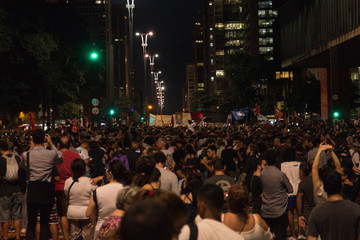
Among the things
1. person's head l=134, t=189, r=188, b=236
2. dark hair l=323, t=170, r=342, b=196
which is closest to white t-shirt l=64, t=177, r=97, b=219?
dark hair l=323, t=170, r=342, b=196

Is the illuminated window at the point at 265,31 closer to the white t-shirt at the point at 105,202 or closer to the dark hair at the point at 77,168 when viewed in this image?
the dark hair at the point at 77,168

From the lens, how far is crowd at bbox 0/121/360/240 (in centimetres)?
465

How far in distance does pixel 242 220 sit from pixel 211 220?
102cm

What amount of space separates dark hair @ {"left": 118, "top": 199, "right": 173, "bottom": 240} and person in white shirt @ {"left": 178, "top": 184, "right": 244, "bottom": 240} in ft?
5.56

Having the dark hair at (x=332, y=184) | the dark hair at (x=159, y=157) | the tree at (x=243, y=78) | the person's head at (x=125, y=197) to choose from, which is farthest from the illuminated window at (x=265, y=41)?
the person's head at (x=125, y=197)

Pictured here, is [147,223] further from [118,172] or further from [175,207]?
[118,172]

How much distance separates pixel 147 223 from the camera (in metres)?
2.62

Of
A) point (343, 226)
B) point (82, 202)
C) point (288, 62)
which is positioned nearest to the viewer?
point (343, 226)

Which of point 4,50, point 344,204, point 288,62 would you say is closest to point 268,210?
point 344,204

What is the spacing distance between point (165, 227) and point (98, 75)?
55345 millimetres

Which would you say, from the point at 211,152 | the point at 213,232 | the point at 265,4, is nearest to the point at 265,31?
the point at 265,4

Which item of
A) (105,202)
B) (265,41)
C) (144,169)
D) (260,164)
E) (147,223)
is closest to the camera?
(147,223)

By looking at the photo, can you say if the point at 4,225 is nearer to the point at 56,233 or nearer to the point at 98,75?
the point at 56,233

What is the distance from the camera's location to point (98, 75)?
5731cm
